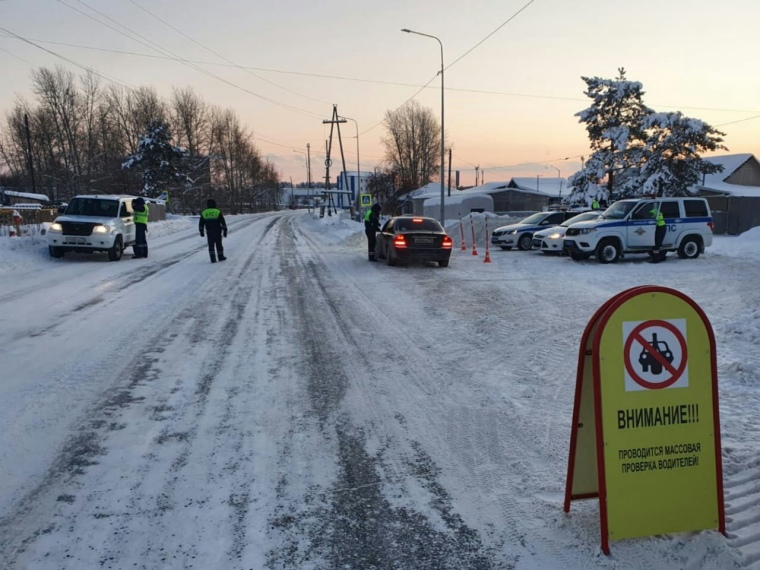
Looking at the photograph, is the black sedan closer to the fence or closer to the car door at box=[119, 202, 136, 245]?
the car door at box=[119, 202, 136, 245]

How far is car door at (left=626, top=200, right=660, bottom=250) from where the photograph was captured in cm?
1561

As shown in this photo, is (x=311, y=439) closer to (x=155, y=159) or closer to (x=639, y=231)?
(x=639, y=231)

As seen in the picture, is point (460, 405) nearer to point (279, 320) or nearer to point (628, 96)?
point (279, 320)

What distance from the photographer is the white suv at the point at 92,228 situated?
1450cm

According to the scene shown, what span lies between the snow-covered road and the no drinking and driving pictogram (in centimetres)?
85

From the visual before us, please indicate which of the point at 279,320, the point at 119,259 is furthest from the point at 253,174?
the point at 279,320

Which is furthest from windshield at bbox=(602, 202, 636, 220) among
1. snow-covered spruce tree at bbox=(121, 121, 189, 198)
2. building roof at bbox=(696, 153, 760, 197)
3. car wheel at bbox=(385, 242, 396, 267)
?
snow-covered spruce tree at bbox=(121, 121, 189, 198)

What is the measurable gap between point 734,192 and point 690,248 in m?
33.8

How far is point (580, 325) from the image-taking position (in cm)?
748

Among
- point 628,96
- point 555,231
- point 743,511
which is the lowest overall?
point 743,511

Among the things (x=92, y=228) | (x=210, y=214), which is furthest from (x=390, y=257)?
(x=92, y=228)

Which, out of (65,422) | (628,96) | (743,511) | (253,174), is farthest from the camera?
(253,174)

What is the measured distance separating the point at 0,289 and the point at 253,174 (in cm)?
9665

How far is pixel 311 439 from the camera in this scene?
385 cm
